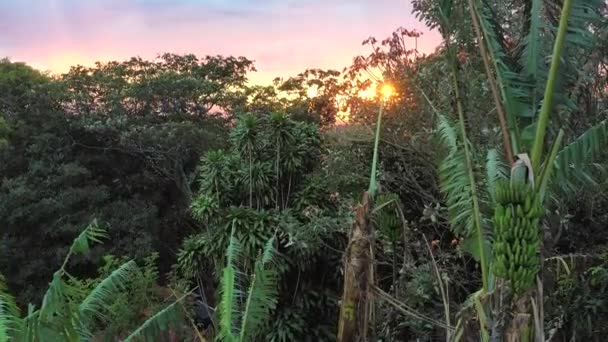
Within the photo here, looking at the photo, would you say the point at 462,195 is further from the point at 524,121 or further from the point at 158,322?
the point at 158,322

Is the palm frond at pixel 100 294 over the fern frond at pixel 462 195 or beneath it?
beneath

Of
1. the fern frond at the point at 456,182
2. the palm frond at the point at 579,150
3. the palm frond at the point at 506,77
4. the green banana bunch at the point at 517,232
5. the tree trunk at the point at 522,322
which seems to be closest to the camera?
the green banana bunch at the point at 517,232

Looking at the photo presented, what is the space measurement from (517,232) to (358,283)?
161 cm

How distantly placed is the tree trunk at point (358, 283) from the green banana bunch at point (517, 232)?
1.38 meters

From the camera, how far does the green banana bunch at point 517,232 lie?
3549 mm

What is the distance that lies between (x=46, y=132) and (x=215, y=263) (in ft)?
28.9

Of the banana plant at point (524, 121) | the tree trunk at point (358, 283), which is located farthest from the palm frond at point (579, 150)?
the tree trunk at point (358, 283)

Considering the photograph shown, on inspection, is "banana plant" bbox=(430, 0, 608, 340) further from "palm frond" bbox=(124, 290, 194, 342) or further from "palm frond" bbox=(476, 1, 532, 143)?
"palm frond" bbox=(124, 290, 194, 342)

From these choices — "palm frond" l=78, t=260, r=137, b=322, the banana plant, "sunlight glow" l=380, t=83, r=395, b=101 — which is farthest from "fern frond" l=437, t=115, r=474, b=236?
"sunlight glow" l=380, t=83, r=395, b=101

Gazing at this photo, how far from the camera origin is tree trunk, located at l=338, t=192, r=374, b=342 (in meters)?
4.78

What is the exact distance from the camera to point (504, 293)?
391 centimetres

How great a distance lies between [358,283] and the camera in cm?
479

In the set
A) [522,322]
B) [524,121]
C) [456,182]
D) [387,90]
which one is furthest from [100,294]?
[387,90]

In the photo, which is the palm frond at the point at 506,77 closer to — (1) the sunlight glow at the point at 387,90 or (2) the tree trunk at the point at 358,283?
(2) the tree trunk at the point at 358,283
